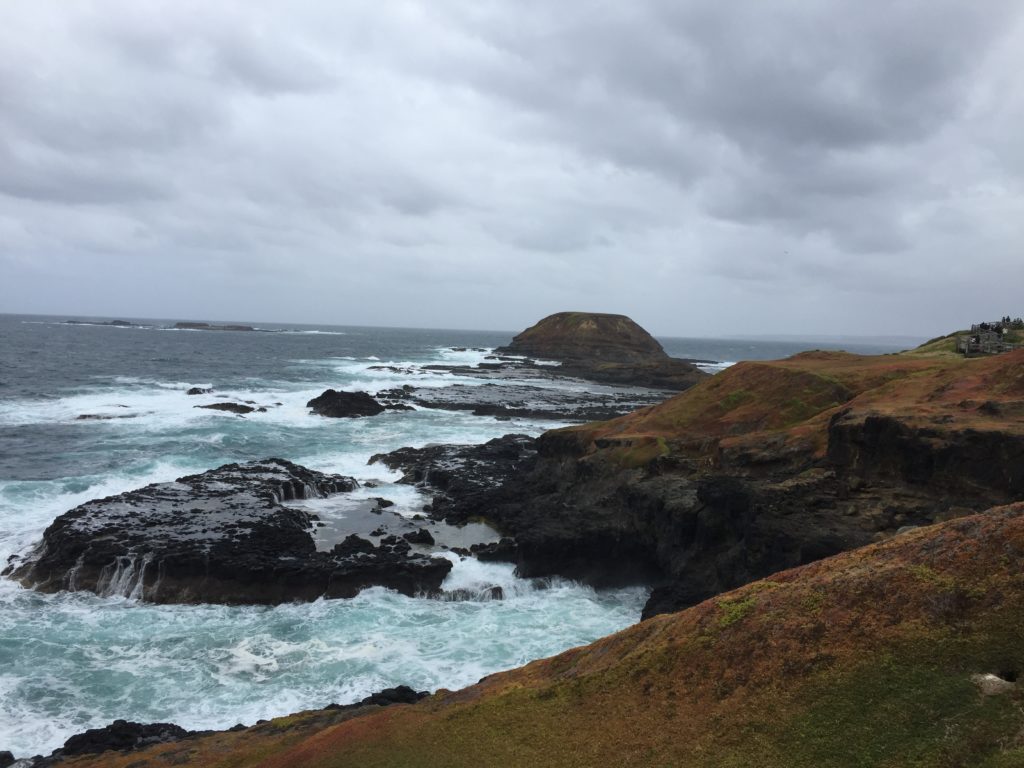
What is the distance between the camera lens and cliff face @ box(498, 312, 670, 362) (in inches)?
5791

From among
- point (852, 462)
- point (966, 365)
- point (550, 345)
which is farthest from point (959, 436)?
point (550, 345)

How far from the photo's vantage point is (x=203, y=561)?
25.2 m

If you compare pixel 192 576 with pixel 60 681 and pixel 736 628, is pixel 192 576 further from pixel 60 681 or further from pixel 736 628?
pixel 736 628

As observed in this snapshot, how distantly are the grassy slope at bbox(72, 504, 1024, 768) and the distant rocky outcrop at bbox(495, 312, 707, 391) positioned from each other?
319ft

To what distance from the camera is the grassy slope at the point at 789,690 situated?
848cm

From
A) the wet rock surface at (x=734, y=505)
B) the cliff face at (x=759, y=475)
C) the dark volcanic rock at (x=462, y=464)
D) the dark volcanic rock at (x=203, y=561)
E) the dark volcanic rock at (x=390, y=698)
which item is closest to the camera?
the dark volcanic rock at (x=390, y=698)

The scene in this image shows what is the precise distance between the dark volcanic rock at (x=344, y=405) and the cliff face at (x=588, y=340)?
83866 millimetres

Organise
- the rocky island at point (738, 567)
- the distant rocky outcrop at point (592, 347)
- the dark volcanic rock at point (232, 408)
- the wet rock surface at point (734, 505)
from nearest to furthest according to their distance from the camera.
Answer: the rocky island at point (738, 567), the wet rock surface at point (734, 505), the dark volcanic rock at point (232, 408), the distant rocky outcrop at point (592, 347)

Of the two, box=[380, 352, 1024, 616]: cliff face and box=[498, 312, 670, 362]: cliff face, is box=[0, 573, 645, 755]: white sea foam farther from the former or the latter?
box=[498, 312, 670, 362]: cliff face

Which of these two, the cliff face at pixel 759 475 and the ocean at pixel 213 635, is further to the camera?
the cliff face at pixel 759 475

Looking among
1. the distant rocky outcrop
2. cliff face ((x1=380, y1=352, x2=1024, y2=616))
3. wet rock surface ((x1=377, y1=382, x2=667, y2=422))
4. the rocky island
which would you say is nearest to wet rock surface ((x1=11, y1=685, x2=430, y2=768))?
the rocky island

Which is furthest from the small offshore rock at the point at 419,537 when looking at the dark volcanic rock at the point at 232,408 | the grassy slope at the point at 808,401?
the dark volcanic rock at the point at 232,408

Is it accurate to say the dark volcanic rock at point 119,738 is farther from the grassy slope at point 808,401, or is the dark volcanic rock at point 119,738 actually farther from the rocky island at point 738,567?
the grassy slope at point 808,401

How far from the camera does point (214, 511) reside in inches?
1259
